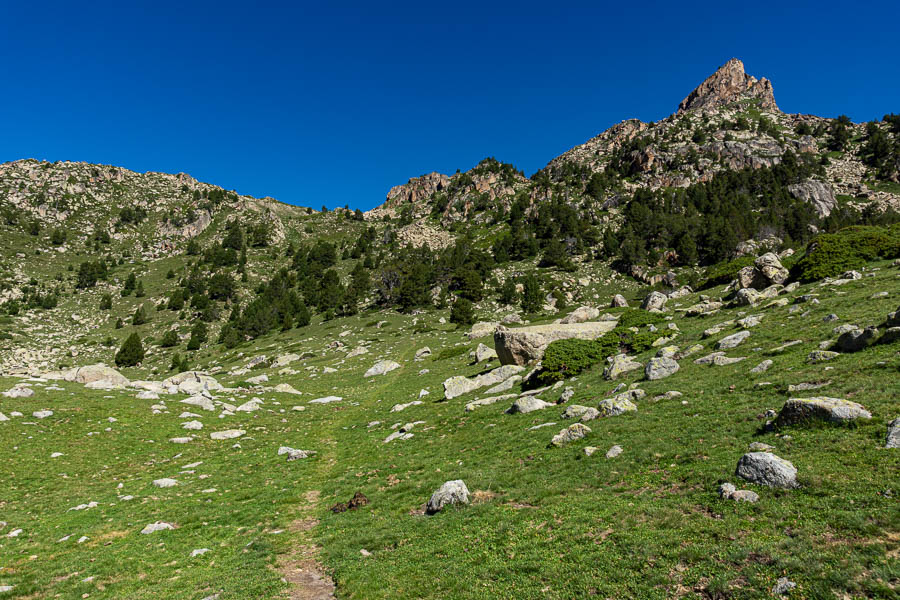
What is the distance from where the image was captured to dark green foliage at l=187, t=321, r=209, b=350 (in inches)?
3679

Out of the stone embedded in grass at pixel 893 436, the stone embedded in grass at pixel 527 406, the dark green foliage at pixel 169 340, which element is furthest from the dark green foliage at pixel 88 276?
the stone embedded in grass at pixel 893 436

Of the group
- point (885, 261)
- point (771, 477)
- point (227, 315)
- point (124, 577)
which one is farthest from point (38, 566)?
point (227, 315)

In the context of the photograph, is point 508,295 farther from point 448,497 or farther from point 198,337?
point 448,497

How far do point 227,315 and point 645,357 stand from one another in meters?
124

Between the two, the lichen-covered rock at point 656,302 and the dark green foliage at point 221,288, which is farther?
the dark green foliage at point 221,288

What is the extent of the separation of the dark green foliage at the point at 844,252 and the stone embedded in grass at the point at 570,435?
3442 cm

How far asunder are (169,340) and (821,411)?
118416 mm

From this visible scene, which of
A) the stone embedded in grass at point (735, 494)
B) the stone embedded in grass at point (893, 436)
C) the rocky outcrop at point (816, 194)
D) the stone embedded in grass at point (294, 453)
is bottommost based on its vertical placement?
the stone embedded in grass at point (294, 453)

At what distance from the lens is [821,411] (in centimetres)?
1162

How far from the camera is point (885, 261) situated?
34.9m

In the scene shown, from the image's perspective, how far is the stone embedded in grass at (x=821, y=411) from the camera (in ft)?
36.7

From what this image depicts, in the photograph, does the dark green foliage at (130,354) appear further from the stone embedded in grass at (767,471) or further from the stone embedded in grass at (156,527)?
the stone embedded in grass at (767,471)

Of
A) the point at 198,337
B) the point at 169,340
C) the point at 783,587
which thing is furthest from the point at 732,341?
the point at 169,340

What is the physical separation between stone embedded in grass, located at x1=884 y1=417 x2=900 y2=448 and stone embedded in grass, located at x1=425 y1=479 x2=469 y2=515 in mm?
11750
